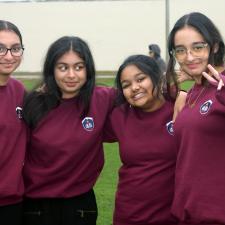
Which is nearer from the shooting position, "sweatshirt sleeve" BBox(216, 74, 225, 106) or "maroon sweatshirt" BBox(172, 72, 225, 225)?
"sweatshirt sleeve" BBox(216, 74, 225, 106)

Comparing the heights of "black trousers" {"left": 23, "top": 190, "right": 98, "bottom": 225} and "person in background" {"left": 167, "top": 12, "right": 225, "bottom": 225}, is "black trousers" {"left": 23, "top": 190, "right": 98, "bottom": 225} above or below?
below

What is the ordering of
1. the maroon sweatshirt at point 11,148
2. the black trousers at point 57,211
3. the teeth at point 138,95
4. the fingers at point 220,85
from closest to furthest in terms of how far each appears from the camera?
the fingers at point 220,85 < the maroon sweatshirt at point 11,148 < the teeth at point 138,95 < the black trousers at point 57,211

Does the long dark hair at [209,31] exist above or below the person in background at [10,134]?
above

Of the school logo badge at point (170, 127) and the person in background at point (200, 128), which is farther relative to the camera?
the school logo badge at point (170, 127)

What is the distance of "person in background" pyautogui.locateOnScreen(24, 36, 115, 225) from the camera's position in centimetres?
364

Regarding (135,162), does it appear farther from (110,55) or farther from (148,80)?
(110,55)

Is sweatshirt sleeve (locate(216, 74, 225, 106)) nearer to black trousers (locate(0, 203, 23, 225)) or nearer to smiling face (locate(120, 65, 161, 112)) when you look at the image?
smiling face (locate(120, 65, 161, 112))

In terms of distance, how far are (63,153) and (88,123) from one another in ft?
0.92

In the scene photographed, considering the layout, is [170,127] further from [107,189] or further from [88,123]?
[107,189]

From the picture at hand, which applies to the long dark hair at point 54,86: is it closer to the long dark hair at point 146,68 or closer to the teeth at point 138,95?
the long dark hair at point 146,68

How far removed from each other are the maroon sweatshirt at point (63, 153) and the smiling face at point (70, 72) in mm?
126

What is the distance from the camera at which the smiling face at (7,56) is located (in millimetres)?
3619

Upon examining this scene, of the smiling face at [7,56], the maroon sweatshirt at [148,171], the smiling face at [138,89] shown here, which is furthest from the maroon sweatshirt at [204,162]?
the smiling face at [7,56]

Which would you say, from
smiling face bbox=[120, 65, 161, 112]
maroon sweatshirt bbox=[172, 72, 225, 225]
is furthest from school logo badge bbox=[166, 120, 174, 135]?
maroon sweatshirt bbox=[172, 72, 225, 225]
